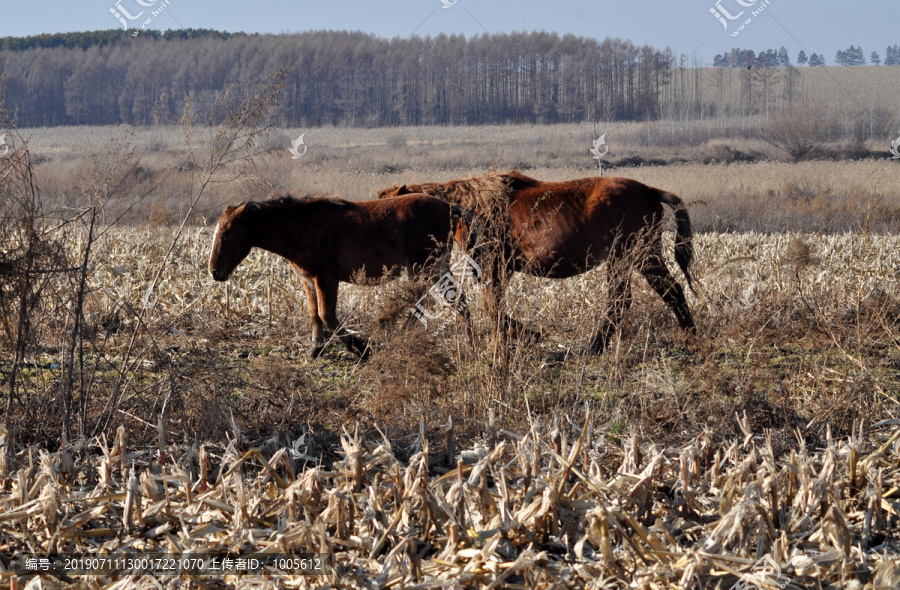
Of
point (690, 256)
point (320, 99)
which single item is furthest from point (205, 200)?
point (320, 99)

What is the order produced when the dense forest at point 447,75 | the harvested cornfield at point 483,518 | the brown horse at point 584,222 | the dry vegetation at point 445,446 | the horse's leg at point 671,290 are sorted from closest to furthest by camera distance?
the harvested cornfield at point 483,518, the dry vegetation at point 445,446, the horse's leg at point 671,290, the brown horse at point 584,222, the dense forest at point 447,75

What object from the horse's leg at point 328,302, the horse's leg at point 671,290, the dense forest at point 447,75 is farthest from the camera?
the dense forest at point 447,75

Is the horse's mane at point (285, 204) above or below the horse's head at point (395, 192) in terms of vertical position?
below

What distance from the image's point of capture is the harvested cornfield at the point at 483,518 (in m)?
3.38

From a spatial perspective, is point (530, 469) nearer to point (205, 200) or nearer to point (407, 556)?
point (407, 556)

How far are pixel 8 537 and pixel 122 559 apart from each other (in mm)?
676

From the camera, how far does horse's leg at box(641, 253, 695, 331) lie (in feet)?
27.3

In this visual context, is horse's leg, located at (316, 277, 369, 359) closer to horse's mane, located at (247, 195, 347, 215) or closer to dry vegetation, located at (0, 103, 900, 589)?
dry vegetation, located at (0, 103, 900, 589)

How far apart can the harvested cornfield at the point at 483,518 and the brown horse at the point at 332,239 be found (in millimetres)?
3504

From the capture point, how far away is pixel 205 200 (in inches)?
959

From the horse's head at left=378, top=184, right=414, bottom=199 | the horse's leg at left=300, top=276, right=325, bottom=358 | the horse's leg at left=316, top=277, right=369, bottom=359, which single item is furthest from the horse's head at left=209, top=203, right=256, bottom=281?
the horse's head at left=378, top=184, right=414, bottom=199

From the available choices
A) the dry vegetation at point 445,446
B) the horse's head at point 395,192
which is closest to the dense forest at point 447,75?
the horse's head at point 395,192

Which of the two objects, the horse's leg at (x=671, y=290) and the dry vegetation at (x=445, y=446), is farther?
the horse's leg at (x=671, y=290)

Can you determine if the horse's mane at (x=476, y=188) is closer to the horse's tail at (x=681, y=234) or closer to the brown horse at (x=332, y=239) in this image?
the brown horse at (x=332, y=239)
